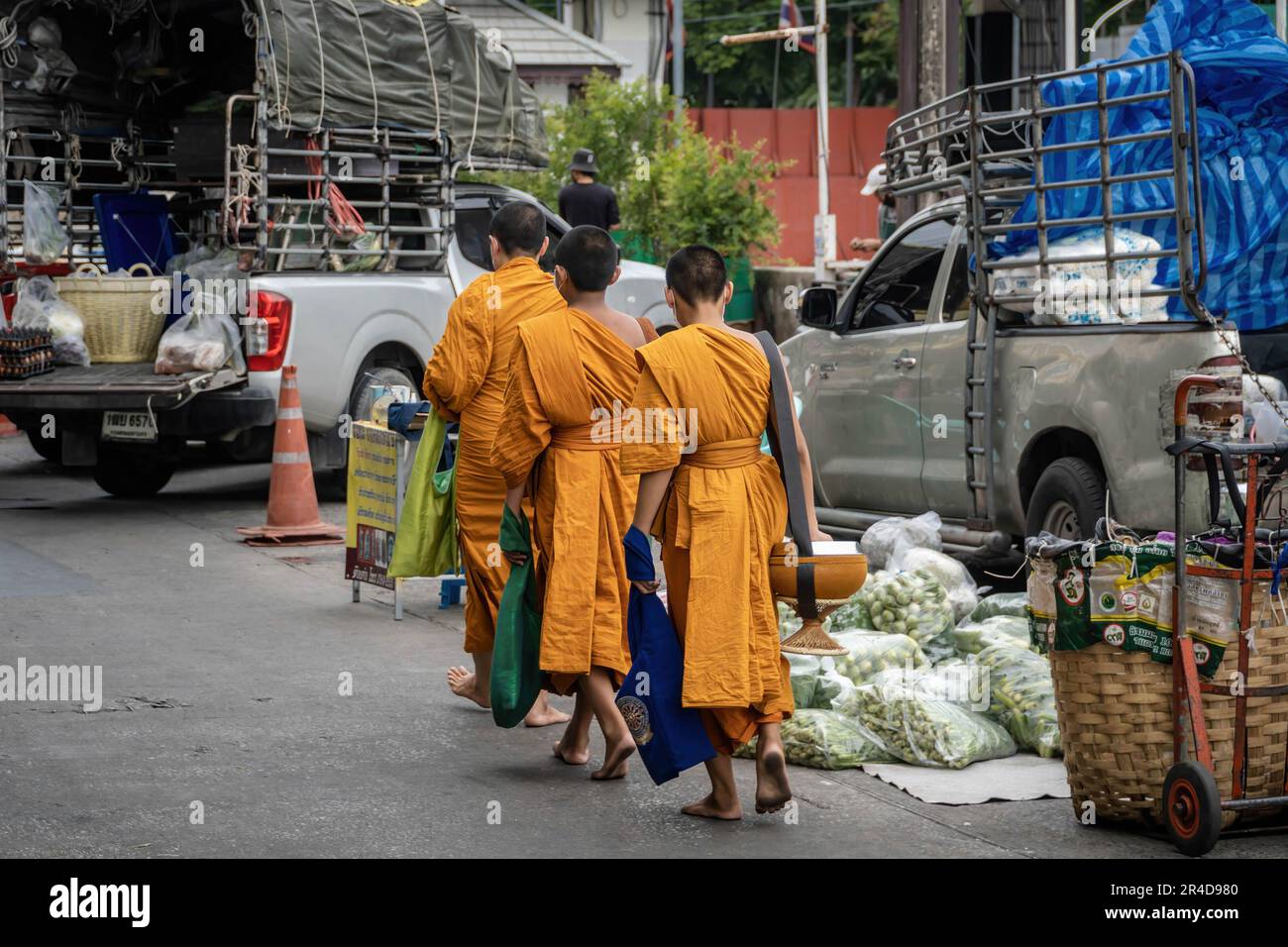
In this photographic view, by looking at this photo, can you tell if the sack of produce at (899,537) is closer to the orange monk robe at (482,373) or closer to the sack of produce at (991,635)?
the sack of produce at (991,635)

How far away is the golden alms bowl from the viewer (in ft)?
17.9

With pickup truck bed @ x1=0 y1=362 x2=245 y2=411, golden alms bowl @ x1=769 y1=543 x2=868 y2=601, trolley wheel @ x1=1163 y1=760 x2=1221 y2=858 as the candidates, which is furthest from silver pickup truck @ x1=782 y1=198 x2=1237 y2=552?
pickup truck bed @ x1=0 y1=362 x2=245 y2=411

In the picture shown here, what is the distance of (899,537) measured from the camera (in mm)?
8828

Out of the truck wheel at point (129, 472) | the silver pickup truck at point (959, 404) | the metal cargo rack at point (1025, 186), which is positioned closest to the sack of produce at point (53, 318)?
the truck wheel at point (129, 472)

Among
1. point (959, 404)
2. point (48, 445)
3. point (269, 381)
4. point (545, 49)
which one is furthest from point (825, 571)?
point (545, 49)

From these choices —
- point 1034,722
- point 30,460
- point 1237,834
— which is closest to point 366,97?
point 30,460

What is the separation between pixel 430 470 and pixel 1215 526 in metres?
3.23

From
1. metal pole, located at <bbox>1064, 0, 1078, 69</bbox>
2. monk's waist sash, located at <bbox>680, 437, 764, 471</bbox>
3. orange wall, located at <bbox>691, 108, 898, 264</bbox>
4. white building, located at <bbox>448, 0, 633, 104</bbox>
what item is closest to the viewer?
monk's waist sash, located at <bbox>680, 437, 764, 471</bbox>

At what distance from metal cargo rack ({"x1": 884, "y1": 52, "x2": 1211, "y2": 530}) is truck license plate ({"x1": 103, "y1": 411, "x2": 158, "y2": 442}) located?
4914 mm

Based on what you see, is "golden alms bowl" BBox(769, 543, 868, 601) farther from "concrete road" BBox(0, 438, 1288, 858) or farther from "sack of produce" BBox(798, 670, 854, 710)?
"sack of produce" BBox(798, 670, 854, 710)

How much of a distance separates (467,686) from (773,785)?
183cm

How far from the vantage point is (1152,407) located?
7504mm

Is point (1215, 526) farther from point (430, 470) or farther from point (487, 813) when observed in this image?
point (430, 470)

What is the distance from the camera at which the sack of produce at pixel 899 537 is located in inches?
347
